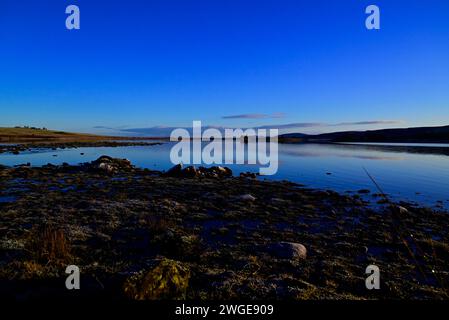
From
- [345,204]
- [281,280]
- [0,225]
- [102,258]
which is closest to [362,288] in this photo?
[281,280]

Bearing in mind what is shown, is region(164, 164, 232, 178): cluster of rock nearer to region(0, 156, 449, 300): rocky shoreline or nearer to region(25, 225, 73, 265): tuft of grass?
region(0, 156, 449, 300): rocky shoreline

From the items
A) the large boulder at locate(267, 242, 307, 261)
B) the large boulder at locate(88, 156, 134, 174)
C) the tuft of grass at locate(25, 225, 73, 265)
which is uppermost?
the large boulder at locate(88, 156, 134, 174)

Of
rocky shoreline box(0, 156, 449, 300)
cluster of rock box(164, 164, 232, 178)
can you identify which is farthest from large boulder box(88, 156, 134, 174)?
rocky shoreline box(0, 156, 449, 300)

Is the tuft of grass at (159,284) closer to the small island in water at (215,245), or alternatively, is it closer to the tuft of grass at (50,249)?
the small island in water at (215,245)

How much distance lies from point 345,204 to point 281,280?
1039 centimetres

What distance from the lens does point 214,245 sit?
883cm

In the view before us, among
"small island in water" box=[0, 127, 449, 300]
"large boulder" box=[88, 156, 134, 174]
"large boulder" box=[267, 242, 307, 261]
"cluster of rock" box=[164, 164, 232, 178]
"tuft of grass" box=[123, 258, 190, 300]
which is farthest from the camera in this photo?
"large boulder" box=[88, 156, 134, 174]

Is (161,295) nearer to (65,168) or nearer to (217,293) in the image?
(217,293)

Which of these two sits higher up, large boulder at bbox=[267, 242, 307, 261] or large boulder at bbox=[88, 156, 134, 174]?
large boulder at bbox=[88, 156, 134, 174]

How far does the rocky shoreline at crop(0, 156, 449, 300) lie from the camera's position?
5.79m

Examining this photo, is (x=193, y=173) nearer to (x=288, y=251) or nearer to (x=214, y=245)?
(x=214, y=245)

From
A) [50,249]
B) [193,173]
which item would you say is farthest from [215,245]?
[193,173]

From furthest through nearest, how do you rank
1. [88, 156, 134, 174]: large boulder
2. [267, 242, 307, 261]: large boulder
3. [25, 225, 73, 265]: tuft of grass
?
[88, 156, 134, 174]: large boulder < [267, 242, 307, 261]: large boulder < [25, 225, 73, 265]: tuft of grass

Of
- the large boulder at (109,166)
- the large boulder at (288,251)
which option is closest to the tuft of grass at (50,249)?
the large boulder at (288,251)
